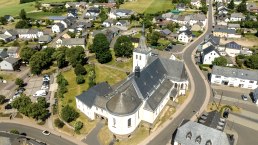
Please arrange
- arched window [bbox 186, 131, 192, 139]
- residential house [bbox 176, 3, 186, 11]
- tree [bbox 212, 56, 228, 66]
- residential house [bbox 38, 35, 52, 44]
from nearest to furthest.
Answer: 1. arched window [bbox 186, 131, 192, 139]
2. tree [bbox 212, 56, 228, 66]
3. residential house [bbox 38, 35, 52, 44]
4. residential house [bbox 176, 3, 186, 11]

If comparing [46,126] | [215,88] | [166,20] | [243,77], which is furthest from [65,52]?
[166,20]

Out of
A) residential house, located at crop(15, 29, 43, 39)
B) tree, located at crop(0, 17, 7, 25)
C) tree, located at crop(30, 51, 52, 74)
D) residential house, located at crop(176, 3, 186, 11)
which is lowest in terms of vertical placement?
tree, located at crop(30, 51, 52, 74)

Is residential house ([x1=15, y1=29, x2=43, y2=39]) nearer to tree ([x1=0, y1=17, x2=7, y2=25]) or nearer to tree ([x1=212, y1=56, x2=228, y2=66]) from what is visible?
tree ([x1=0, y1=17, x2=7, y2=25])

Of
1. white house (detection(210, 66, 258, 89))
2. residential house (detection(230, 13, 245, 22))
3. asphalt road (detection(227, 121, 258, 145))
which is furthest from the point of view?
residential house (detection(230, 13, 245, 22))

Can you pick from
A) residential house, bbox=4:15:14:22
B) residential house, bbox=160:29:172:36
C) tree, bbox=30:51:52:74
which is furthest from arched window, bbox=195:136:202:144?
residential house, bbox=4:15:14:22

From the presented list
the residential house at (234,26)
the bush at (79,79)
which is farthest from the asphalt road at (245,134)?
the residential house at (234,26)

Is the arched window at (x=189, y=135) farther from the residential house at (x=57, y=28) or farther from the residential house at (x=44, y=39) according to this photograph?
the residential house at (x=57, y=28)
